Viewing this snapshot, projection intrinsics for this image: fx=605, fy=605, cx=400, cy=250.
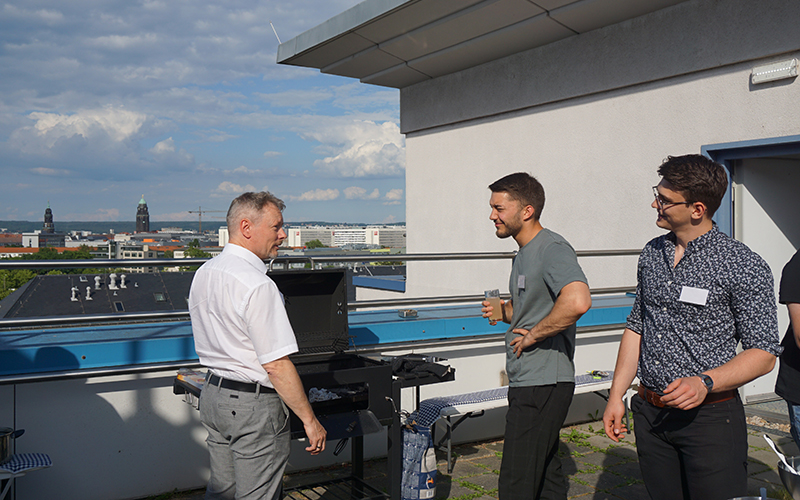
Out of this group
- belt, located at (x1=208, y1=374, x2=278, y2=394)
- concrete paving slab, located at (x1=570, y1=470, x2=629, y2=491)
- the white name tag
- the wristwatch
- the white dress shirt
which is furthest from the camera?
concrete paving slab, located at (x1=570, y1=470, x2=629, y2=491)

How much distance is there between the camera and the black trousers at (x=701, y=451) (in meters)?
2.22

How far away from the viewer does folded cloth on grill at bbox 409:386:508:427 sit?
4449mm

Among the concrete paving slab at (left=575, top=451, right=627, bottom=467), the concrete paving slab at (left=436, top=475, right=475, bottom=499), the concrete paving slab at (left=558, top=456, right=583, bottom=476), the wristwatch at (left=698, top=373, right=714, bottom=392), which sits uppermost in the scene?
the wristwatch at (left=698, top=373, right=714, bottom=392)

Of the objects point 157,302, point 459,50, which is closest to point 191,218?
point 157,302

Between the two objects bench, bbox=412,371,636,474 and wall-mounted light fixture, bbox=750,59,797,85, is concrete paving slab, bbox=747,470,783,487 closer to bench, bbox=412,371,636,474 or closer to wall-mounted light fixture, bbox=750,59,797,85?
bench, bbox=412,371,636,474

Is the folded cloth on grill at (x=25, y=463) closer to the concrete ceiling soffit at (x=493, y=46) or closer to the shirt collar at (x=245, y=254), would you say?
the shirt collar at (x=245, y=254)

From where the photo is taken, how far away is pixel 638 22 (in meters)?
7.18

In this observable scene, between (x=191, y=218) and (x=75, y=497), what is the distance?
194m

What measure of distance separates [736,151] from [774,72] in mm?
862

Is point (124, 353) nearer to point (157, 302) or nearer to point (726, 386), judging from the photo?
point (726, 386)

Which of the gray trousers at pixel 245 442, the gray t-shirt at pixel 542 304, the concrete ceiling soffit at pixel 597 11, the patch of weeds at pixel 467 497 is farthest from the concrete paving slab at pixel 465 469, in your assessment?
the concrete ceiling soffit at pixel 597 11

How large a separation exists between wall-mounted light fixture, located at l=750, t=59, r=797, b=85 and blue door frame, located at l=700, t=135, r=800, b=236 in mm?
580

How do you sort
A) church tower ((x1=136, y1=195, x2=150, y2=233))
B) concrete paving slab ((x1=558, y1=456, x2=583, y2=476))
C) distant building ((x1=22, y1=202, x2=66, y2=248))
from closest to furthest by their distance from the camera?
concrete paving slab ((x1=558, y1=456, x2=583, y2=476)) < distant building ((x1=22, y1=202, x2=66, y2=248)) < church tower ((x1=136, y1=195, x2=150, y2=233))

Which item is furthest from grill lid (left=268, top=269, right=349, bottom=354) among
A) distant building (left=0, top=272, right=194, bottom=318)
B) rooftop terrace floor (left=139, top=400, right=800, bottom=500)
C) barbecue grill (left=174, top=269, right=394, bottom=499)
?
distant building (left=0, top=272, right=194, bottom=318)
